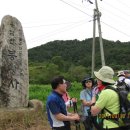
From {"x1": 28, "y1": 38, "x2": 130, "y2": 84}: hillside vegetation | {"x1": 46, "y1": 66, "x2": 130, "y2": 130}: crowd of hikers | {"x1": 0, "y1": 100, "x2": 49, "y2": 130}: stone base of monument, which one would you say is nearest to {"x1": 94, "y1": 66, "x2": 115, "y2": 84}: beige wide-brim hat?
{"x1": 46, "y1": 66, "x2": 130, "y2": 130}: crowd of hikers

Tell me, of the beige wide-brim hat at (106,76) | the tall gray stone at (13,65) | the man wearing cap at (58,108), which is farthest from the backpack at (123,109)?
the tall gray stone at (13,65)

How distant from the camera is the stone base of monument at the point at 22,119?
425 inches

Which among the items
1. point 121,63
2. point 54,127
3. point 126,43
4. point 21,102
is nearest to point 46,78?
point 121,63

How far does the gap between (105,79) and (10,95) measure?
22.7 ft

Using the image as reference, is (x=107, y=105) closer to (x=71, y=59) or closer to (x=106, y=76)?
(x=106, y=76)

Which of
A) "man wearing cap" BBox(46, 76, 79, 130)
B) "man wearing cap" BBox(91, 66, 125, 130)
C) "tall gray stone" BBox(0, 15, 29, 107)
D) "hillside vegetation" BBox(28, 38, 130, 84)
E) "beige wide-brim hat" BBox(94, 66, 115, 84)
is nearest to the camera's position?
"man wearing cap" BBox(91, 66, 125, 130)

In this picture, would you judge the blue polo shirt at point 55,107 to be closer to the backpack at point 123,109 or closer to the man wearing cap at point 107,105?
the man wearing cap at point 107,105

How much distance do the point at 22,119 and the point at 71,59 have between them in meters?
39.3

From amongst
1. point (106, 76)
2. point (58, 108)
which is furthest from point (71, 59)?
point (106, 76)

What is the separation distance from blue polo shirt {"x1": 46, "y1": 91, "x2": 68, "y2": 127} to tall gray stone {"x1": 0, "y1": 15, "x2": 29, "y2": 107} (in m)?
6.25

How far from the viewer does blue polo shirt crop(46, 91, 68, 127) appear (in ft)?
18.0

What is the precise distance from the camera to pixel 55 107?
5.49 meters

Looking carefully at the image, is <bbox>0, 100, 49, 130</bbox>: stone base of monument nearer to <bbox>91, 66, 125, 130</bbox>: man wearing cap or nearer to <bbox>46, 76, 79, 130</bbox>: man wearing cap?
<bbox>46, 76, 79, 130</bbox>: man wearing cap

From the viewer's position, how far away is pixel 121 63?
4209 centimetres
